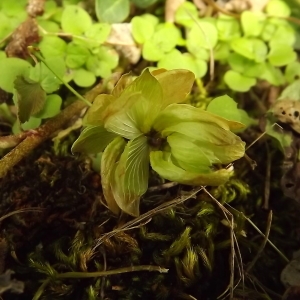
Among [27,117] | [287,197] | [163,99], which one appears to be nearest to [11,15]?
[27,117]

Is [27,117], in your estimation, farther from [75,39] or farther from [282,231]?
[282,231]

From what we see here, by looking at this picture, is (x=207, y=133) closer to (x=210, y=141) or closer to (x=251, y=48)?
(x=210, y=141)

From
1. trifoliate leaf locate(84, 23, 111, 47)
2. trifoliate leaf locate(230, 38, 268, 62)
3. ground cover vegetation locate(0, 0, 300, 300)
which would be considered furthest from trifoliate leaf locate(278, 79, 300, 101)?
trifoliate leaf locate(84, 23, 111, 47)

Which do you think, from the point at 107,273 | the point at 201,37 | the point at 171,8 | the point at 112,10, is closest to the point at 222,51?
the point at 201,37

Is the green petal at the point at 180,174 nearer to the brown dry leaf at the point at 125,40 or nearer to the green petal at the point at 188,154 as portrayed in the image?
the green petal at the point at 188,154

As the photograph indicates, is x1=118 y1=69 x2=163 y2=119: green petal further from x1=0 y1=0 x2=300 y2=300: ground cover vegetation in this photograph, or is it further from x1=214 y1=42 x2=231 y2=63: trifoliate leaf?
x1=214 y1=42 x2=231 y2=63: trifoliate leaf

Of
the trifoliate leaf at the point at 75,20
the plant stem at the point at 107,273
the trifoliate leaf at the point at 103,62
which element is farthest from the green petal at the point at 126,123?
the trifoliate leaf at the point at 75,20
